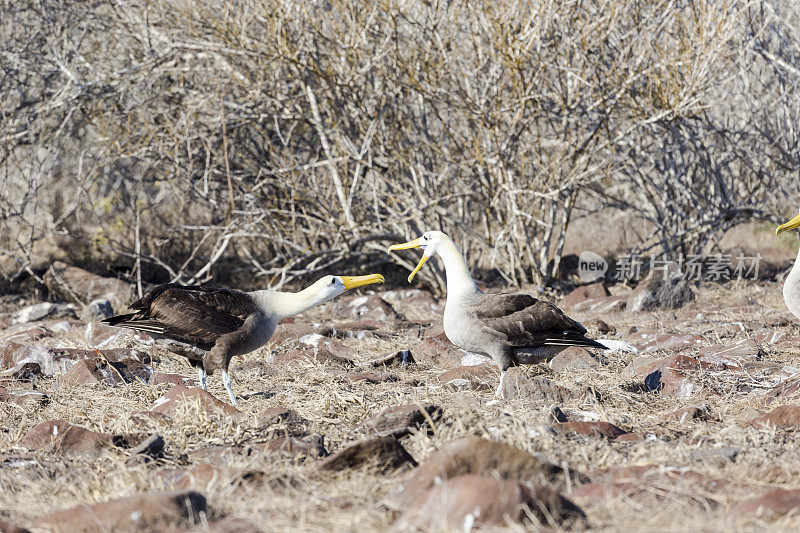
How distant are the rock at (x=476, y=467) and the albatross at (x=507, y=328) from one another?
2.07 meters

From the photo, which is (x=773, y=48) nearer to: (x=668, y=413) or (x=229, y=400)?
(x=668, y=413)

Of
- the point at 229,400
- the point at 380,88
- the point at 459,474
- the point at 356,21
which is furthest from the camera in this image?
the point at 380,88

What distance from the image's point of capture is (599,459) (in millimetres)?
3328

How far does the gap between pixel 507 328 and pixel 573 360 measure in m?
0.86

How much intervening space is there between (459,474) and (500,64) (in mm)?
6407

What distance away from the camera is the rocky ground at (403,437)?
258 centimetres

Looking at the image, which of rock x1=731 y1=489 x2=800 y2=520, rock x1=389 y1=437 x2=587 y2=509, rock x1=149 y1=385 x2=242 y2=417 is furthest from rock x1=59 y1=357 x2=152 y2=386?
rock x1=731 y1=489 x2=800 y2=520

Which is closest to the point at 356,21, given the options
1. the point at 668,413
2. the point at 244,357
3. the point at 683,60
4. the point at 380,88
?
the point at 380,88

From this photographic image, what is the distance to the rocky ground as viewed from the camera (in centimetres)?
258

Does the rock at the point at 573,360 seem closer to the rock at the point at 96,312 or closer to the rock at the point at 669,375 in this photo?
the rock at the point at 669,375

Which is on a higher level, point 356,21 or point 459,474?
point 356,21

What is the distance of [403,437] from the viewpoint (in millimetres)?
3686

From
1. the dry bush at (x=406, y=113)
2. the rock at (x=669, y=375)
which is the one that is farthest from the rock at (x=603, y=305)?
the rock at (x=669, y=375)

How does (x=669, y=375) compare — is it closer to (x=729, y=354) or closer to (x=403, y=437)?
(x=729, y=354)
